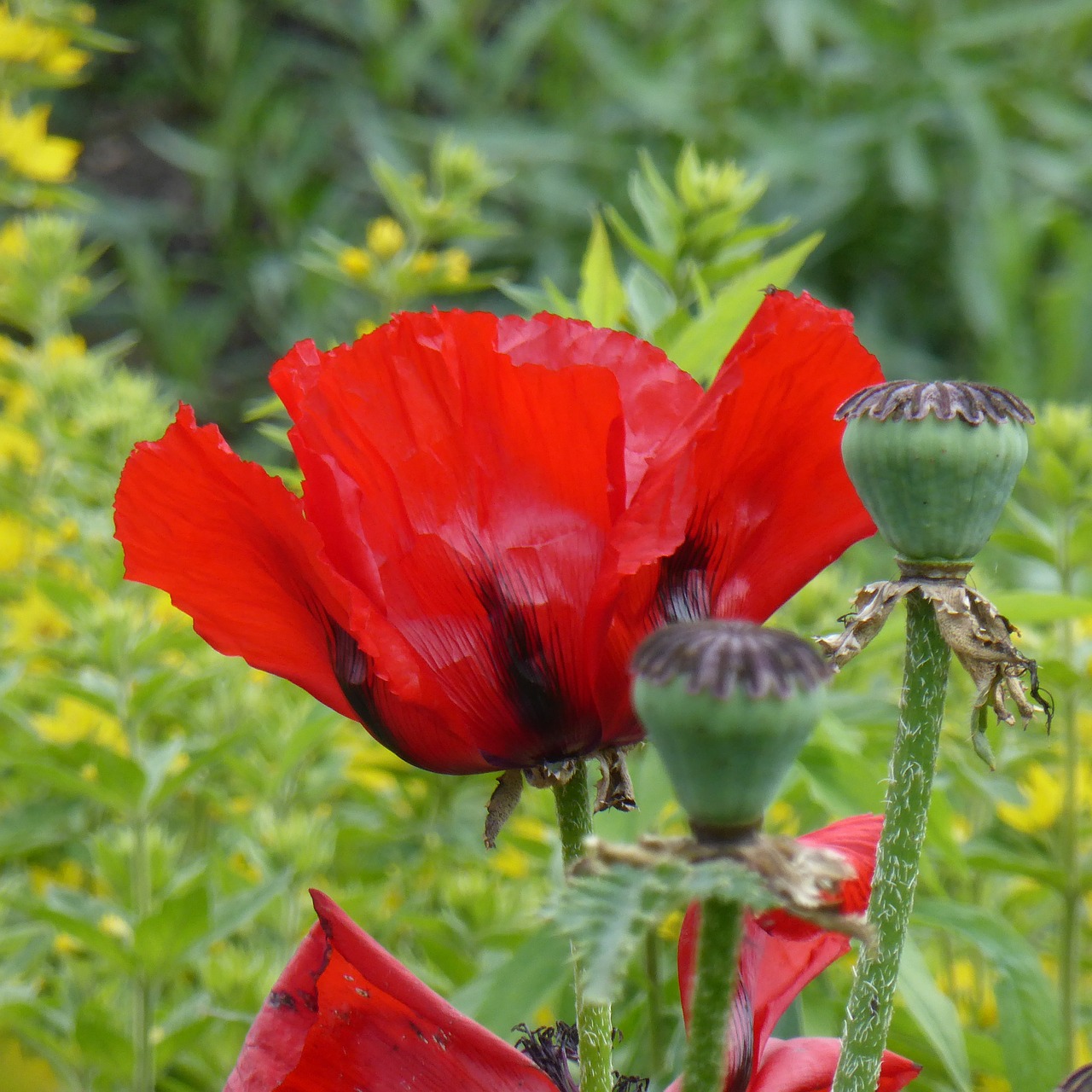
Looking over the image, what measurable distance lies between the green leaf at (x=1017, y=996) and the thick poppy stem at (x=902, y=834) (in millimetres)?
263

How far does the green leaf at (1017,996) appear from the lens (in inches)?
19.1

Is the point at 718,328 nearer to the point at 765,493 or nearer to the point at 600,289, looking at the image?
the point at 600,289

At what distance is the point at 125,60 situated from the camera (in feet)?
10.1

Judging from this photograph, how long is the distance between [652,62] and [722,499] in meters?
2.54

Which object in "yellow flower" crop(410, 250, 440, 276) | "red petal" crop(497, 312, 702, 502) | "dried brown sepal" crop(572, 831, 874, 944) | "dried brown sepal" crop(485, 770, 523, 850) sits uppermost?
"yellow flower" crop(410, 250, 440, 276)

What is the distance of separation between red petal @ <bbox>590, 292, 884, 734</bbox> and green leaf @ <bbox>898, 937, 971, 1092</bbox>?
0.19 meters

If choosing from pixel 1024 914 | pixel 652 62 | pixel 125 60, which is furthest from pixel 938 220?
pixel 1024 914

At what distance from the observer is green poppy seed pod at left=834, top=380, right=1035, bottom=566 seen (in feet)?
0.81

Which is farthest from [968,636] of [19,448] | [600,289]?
[19,448]

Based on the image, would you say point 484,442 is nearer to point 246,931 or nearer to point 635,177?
point 635,177

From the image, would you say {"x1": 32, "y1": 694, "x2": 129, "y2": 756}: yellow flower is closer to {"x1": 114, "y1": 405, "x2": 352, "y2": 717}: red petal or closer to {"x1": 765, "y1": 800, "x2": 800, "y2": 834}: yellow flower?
{"x1": 765, "y1": 800, "x2": 800, "y2": 834}: yellow flower

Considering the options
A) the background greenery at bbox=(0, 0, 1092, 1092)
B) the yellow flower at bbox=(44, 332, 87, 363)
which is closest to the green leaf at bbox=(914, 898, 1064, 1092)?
the background greenery at bbox=(0, 0, 1092, 1092)

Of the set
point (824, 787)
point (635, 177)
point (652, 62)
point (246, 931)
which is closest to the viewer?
point (824, 787)

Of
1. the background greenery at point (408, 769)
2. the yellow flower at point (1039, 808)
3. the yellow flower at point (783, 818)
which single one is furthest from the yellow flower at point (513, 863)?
the yellow flower at point (1039, 808)
